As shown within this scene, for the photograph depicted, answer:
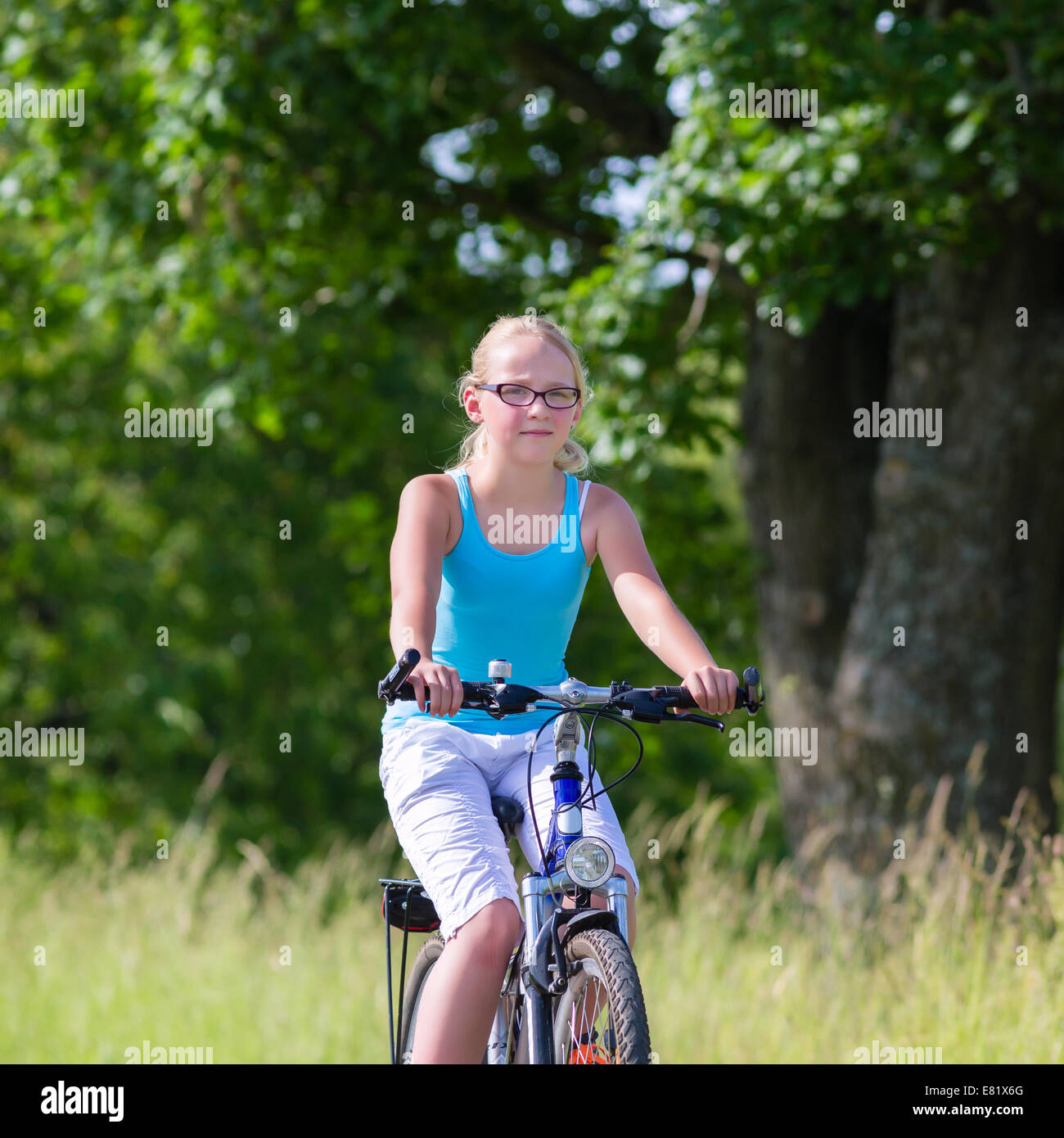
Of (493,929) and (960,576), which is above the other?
(960,576)

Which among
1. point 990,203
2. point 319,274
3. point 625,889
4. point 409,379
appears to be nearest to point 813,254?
point 990,203

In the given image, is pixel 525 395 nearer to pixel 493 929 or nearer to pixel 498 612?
pixel 498 612

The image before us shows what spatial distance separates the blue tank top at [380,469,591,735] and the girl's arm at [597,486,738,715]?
8cm

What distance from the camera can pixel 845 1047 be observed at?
482 cm

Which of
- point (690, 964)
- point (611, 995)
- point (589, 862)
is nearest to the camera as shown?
point (611, 995)

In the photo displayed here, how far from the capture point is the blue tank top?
306 cm

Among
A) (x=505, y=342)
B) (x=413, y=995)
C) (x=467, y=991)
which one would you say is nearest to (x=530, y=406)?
(x=505, y=342)

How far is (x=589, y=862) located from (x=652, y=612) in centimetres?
59

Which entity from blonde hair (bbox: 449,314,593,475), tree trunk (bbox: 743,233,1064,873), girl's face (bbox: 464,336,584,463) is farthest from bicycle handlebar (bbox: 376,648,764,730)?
tree trunk (bbox: 743,233,1064,873)

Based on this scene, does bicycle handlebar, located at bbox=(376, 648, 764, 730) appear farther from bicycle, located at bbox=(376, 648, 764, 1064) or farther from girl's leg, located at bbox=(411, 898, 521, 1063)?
girl's leg, located at bbox=(411, 898, 521, 1063)

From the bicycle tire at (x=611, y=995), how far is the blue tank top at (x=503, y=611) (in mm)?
555

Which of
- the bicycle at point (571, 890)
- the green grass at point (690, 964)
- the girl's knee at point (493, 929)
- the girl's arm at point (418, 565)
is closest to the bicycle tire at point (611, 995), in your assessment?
the bicycle at point (571, 890)

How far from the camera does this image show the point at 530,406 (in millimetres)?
3068
